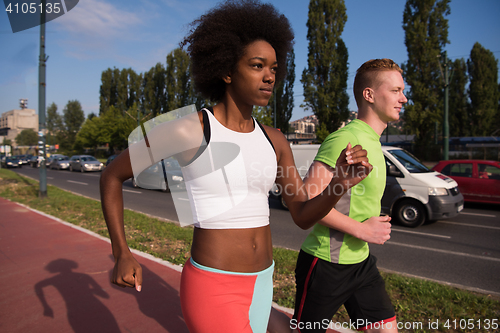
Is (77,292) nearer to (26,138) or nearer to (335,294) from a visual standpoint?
(335,294)

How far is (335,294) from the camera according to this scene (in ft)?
6.53

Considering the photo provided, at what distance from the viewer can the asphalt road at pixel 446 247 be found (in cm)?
477

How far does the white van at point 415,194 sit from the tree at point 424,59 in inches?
761

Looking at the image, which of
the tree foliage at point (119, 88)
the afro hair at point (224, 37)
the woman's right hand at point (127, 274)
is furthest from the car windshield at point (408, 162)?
the tree foliage at point (119, 88)

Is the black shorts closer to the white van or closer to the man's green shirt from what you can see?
the man's green shirt

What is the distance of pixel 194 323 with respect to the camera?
146 cm

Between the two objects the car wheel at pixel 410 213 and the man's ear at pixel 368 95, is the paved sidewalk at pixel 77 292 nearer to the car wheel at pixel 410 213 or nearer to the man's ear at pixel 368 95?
the man's ear at pixel 368 95

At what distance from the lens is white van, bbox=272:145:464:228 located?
7766mm

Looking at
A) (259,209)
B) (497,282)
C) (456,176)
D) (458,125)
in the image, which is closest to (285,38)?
(259,209)

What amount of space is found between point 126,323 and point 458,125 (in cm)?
4789

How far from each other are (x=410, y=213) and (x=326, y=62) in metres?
23.6

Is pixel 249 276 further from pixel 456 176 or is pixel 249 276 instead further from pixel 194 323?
pixel 456 176

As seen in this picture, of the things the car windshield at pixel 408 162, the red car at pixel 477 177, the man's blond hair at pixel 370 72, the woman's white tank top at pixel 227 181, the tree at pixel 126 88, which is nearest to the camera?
the woman's white tank top at pixel 227 181

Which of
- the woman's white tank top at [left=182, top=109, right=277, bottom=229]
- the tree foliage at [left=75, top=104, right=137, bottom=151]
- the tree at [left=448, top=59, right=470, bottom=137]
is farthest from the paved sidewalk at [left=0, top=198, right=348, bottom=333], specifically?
the tree at [left=448, top=59, right=470, bottom=137]
